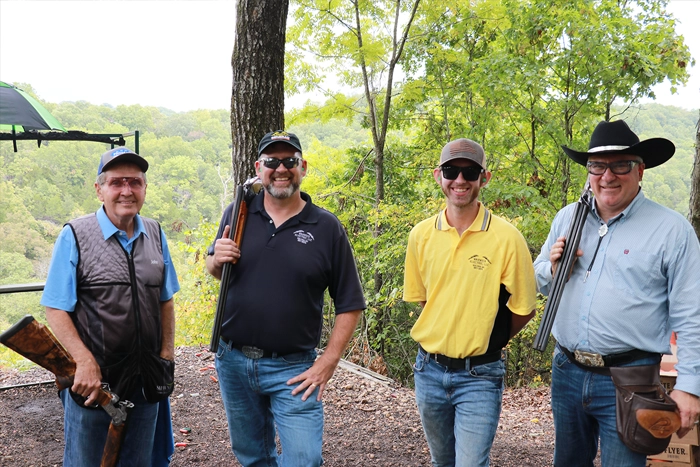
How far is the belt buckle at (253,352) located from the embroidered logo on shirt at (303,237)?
0.62 meters

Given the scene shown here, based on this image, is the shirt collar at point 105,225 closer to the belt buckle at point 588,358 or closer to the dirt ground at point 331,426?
the dirt ground at point 331,426

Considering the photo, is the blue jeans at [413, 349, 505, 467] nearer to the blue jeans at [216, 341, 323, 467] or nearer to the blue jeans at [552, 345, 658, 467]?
the blue jeans at [552, 345, 658, 467]

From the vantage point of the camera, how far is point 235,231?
308cm

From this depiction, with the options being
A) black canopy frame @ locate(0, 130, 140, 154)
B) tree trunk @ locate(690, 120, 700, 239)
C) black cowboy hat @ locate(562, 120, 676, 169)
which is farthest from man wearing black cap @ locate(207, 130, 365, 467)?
tree trunk @ locate(690, 120, 700, 239)

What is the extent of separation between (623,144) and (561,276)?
28.7 inches

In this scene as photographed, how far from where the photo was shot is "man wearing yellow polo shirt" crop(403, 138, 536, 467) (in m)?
2.89

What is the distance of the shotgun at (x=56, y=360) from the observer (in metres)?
2.53

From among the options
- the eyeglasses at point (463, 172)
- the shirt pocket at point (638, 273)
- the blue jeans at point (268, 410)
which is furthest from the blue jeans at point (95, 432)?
the shirt pocket at point (638, 273)

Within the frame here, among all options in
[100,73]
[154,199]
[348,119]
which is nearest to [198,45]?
[100,73]

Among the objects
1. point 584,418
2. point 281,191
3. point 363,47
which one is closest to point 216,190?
point 363,47

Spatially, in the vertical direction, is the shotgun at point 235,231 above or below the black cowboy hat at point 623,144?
below

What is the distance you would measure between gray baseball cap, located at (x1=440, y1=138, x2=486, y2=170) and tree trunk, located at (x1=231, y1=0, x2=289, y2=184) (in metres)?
2.42

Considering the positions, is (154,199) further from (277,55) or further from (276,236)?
(276,236)

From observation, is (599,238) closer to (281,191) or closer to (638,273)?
(638,273)
